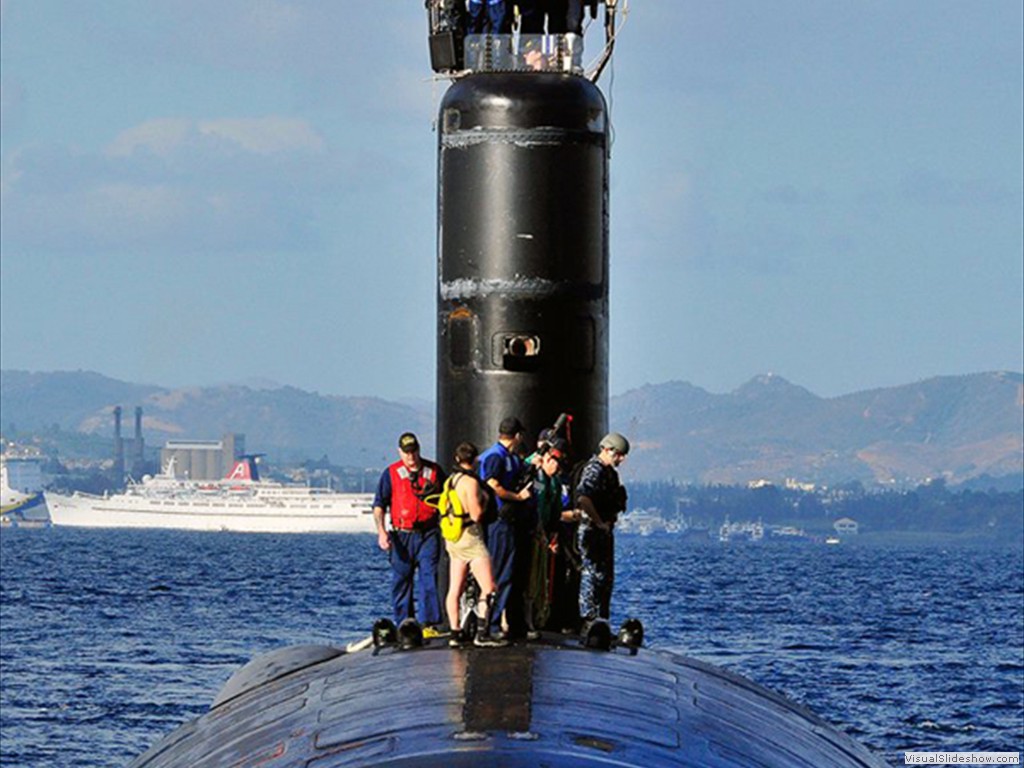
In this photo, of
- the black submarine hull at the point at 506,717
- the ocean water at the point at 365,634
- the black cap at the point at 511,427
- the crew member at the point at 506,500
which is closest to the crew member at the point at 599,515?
the crew member at the point at 506,500

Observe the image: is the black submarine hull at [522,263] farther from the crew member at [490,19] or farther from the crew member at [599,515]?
the crew member at [490,19]

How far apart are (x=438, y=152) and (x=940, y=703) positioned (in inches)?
1186

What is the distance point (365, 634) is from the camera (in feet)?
174

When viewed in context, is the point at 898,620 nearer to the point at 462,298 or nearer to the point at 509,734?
the point at 462,298

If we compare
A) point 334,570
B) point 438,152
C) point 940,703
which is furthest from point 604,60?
point 334,570

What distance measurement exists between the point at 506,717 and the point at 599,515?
590 centimetres

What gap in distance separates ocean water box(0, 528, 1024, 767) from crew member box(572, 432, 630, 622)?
15728 mm

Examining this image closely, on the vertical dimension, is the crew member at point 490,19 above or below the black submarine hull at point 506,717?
above

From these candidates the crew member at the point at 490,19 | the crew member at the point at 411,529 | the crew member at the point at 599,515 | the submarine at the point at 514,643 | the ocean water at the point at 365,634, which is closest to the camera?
the submarine at the point at 514,643

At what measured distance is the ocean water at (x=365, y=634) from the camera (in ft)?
115

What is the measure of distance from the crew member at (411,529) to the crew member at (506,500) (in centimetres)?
191

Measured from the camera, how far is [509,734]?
20.5ft

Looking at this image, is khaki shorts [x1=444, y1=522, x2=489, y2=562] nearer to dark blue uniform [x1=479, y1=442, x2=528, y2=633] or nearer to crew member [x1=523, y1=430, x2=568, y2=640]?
dark blue uniform [x1=479, y1=442, x2=528, y2=633]

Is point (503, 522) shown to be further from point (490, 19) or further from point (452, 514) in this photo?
point (490, 19)
